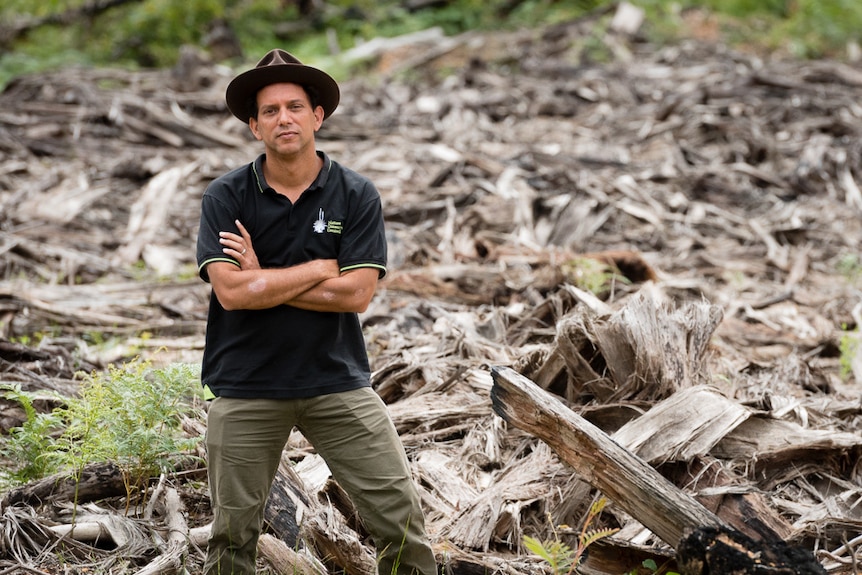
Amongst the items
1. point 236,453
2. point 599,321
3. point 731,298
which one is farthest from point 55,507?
point 731,298

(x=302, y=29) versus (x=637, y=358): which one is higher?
(x=302, y=29)

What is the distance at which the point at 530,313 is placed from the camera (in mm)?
7379

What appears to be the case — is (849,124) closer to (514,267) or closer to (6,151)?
(514,267)

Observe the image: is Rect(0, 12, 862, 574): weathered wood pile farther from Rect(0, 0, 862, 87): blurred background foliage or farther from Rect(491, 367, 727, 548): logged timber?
Rect(0, 0, 862, 87): blurred background foliage

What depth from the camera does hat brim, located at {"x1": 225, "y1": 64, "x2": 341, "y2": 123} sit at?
3816mm

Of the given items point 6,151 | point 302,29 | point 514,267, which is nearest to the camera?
point 514,267

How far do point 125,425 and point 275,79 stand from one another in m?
1.93

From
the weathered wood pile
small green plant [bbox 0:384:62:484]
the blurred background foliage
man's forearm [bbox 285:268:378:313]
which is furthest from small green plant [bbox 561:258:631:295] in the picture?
the blurred background foliage

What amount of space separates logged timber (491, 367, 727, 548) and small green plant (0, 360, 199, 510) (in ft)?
5.48

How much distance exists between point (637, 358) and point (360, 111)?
13917mm

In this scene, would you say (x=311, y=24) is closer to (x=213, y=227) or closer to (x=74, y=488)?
(x=74, y=488)

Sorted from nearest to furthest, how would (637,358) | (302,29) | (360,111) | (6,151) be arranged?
(637,358)
(6,151)
(360,111)
(302,29)

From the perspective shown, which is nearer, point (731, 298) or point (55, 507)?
point (55, 507)

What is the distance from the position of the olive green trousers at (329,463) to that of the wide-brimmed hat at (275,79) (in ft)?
4.12
